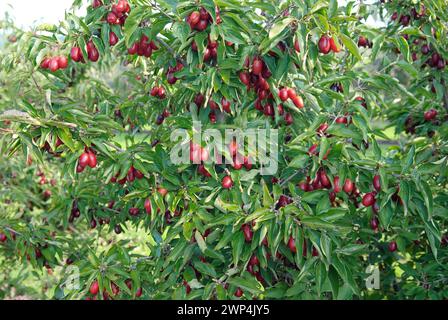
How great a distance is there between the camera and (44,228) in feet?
9.48

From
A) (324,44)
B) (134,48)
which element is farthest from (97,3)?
(324,44)

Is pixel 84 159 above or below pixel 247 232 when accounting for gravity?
above

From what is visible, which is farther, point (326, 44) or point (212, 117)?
point (212, 117)

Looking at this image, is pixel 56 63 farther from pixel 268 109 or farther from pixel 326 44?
pixel 326 44

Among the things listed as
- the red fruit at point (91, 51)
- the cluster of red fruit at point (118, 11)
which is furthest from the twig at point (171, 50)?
the red fruit at point (91, 51)

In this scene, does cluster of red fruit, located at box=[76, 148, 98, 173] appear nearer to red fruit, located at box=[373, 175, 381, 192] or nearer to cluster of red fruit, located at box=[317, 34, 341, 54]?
cluster of red fruit, located at box=[317, 34, 341, 54]

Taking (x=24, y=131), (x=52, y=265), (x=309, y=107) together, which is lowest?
(x=52, y=265)

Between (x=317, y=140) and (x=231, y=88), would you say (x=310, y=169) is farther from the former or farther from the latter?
(x=231, y=88)

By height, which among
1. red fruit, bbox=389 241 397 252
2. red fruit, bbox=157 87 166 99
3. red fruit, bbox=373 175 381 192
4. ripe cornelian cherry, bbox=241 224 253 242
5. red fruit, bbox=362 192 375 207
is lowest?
red fruit, bbox=389 241 397 252

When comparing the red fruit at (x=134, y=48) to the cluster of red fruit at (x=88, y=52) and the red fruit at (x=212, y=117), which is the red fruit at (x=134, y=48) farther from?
the red fruit at (x=212, y=117)

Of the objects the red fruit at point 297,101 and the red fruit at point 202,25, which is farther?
the red fruit at point 297,101

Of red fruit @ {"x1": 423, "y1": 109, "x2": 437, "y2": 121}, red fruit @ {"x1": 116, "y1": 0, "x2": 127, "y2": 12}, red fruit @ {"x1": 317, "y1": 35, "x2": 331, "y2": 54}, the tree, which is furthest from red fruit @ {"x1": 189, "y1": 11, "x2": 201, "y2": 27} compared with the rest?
red fruit @ {"x1": 423, "y1": 109, "x2": 437, "y2": 121}

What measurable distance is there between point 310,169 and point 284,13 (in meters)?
0.66
